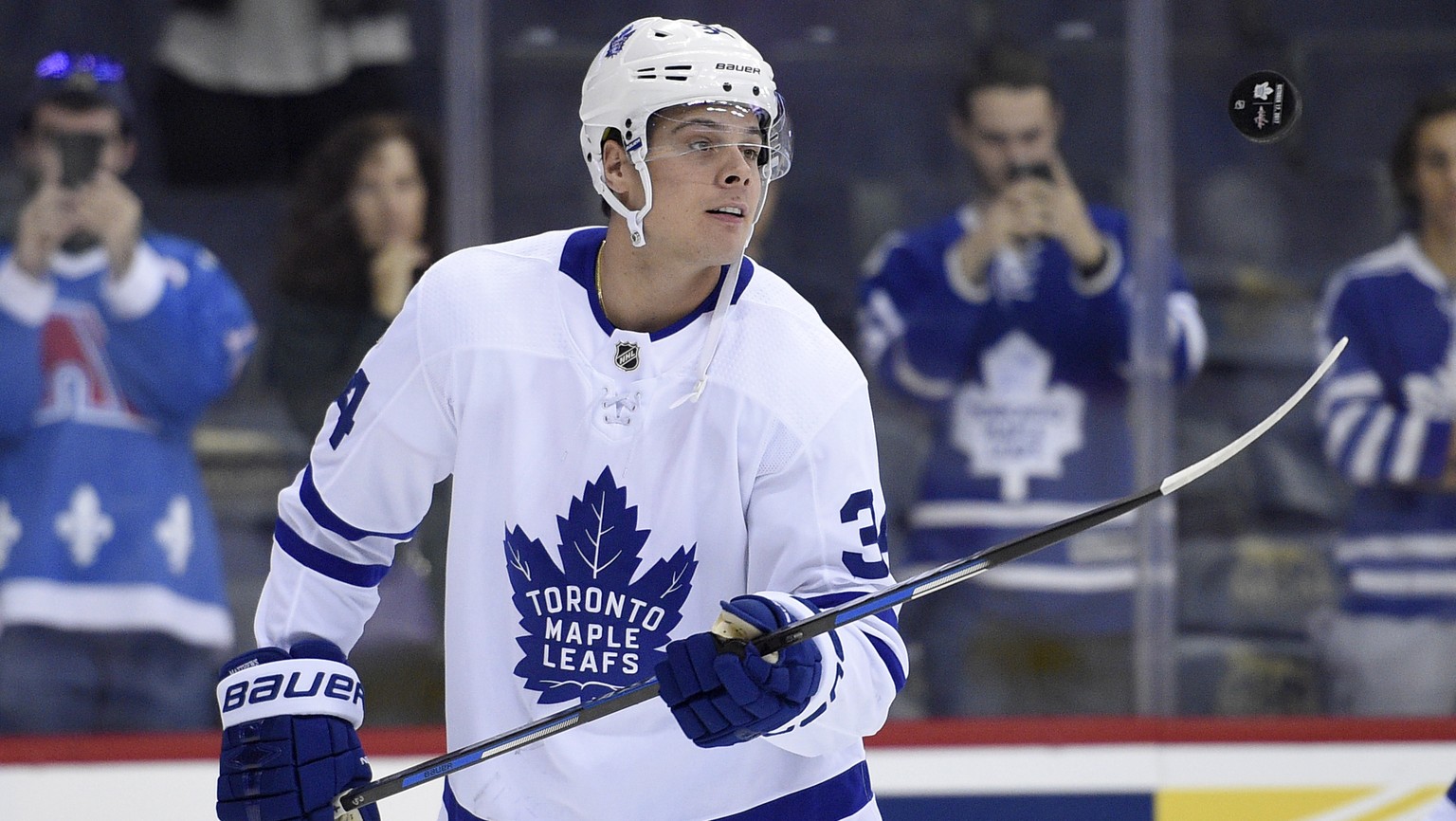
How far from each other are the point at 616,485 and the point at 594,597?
112 mm

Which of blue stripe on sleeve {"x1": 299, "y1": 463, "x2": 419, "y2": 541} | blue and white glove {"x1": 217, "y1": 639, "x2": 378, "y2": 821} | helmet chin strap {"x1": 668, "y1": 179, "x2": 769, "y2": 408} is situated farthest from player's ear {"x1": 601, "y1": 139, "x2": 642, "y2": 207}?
blue and white glove {"x1": 217, "y1": 639, "x2": 378, "y2": 821}

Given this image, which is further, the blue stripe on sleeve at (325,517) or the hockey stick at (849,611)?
the blue stripe on sleeve at (325,517)

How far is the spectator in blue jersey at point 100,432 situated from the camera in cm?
319

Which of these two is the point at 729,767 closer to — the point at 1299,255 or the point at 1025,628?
the point at 1025,628

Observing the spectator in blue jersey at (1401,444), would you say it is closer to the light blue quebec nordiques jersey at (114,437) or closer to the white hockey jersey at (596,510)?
the white hockey jersey at (596,510)

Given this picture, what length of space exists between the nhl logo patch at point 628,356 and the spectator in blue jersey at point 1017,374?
1.56m

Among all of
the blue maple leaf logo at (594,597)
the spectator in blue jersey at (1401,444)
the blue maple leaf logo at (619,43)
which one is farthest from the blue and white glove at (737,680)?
the spectator in blue jersey at (1401,444)

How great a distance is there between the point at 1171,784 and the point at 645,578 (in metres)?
1.52

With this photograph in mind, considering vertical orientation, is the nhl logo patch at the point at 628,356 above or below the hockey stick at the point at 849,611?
above

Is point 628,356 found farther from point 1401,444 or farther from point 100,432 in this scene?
point 1401,444

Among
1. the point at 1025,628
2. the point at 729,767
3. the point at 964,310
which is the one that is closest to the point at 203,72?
the point at 964,310

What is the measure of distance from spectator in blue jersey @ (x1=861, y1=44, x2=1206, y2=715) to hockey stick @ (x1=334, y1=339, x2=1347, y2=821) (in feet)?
5.25

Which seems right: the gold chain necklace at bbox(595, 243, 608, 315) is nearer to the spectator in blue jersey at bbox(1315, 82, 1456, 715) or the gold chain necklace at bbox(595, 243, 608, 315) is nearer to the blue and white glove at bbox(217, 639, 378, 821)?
the blue and white glove at bbox(217, 639, 378, 821)

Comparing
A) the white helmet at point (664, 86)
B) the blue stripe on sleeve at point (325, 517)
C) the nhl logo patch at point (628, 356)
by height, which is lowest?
the blue stripe on sleeve at point (325, 517)
